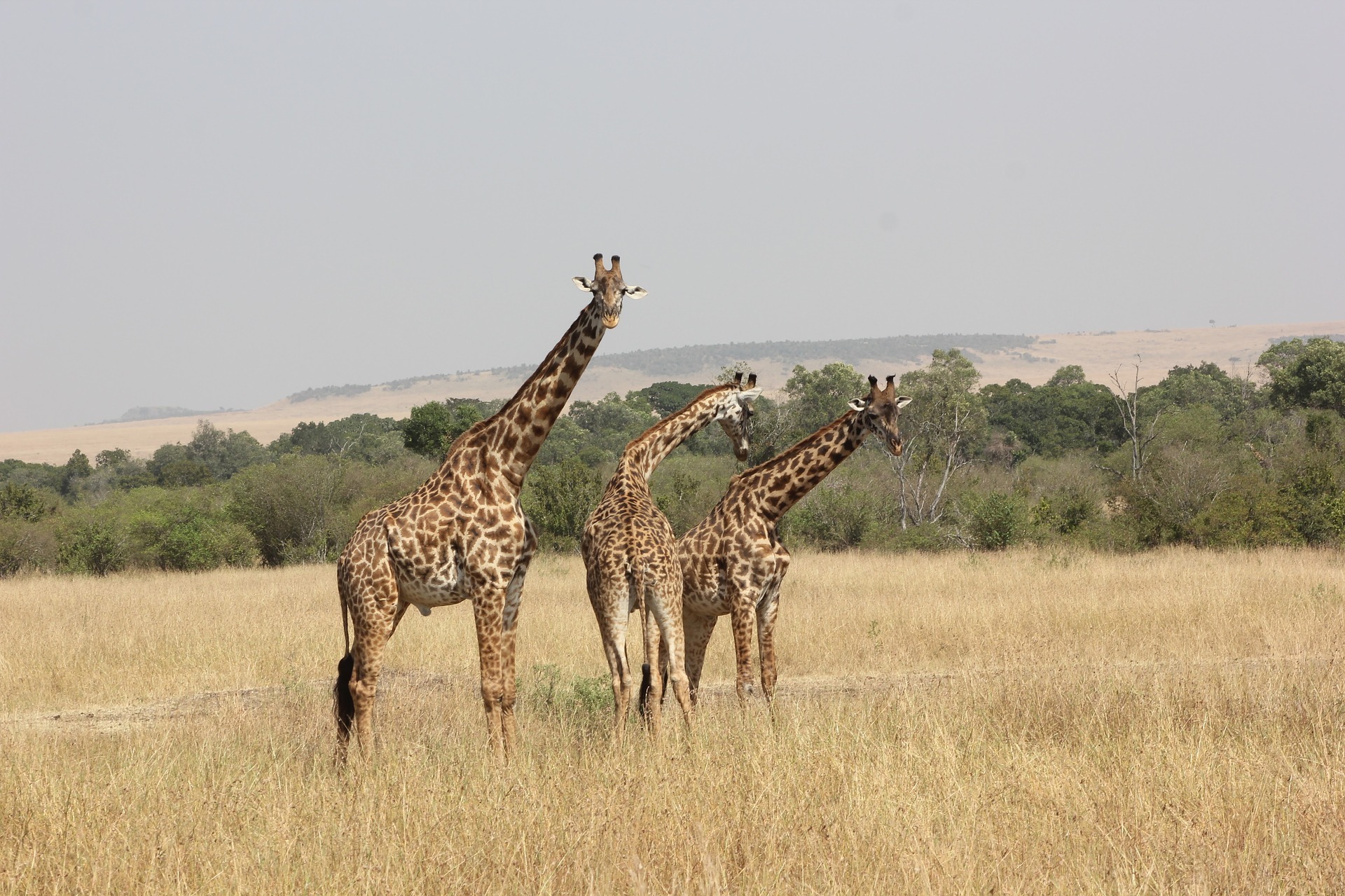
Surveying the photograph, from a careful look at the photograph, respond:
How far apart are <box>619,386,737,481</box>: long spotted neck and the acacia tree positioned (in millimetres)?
17075

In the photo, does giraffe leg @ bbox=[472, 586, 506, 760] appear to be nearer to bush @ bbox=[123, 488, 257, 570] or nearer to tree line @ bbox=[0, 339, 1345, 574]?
tree line @ bbox=[0, 339, 1345, 574]

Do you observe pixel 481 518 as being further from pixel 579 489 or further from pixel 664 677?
pixel 579 489

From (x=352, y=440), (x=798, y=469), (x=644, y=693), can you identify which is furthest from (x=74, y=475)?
(x=644, y=693)

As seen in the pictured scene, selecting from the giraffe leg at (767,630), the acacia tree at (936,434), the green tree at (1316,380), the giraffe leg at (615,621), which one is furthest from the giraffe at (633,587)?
the green tree at (1316,380)

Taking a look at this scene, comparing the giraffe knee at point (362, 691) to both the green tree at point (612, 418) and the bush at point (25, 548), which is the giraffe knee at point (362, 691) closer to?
the bush at point (25, 548)

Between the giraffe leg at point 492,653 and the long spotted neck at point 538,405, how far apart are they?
739 millimetres

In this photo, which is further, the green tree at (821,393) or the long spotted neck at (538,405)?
the green tree at (821,393)

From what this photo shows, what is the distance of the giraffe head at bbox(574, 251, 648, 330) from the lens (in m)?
6.45

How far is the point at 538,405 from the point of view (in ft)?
23.2

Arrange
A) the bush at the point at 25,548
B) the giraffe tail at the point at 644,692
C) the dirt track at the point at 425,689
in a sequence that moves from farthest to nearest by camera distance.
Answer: the bush at the point at 25,548, the dirt track at the point at 425,689, the giraffe tail at the point at 644,692

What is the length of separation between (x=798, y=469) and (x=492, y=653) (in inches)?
125

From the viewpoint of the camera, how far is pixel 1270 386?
49.6 metres

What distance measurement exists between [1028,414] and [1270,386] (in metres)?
10.6

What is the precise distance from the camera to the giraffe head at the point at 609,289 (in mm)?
6453
